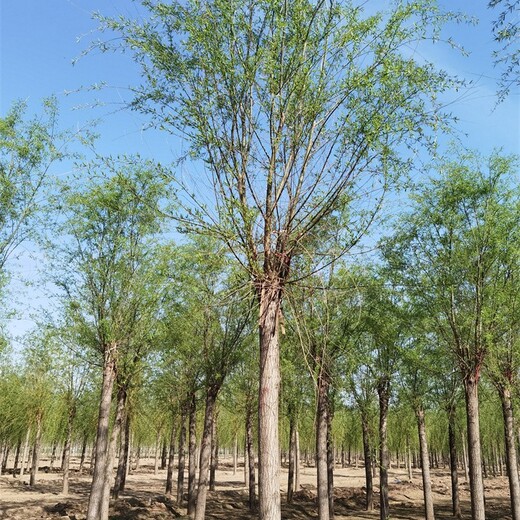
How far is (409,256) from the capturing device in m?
13.5

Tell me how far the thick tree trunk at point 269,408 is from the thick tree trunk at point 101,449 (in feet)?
29.1

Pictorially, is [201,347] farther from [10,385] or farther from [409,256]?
[10,385]

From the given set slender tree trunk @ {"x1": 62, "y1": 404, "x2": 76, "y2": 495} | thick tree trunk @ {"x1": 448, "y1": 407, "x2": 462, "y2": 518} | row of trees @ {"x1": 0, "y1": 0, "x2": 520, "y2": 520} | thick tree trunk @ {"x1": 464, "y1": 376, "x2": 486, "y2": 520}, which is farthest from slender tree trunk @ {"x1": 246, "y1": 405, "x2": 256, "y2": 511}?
thick tree trunk @ {"x1": 464, "y1": 376, "x2": 486, "y2": 520}

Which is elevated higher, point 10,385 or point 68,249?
point 68,249

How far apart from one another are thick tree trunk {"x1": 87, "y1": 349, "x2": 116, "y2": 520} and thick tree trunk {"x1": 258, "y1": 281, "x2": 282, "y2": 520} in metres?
8.87

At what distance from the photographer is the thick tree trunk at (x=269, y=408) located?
572 centimetres

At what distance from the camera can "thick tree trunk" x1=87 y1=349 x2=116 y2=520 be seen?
518 inches

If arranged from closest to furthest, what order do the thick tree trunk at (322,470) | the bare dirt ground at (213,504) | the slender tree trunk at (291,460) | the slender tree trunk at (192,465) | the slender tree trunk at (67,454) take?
the thick tree trunk at (322,470)
the slender tree trunk at (192,465)
the bare dirt ground at (213,504)
the slender tree trunk at (291,460)
the slender tree trunk at (67,454)

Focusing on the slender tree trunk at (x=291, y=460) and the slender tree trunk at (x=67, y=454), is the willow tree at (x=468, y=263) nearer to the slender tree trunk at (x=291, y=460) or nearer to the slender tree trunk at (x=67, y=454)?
the slender tree trunk at (x=291, y=460)

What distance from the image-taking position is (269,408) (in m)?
6.02

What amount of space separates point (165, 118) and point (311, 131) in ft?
7.15

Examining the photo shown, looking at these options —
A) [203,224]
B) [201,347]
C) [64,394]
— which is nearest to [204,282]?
[201,347]

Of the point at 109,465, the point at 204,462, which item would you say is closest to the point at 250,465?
the point at 204,462

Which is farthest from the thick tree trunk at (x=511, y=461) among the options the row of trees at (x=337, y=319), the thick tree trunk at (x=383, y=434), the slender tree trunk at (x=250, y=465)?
the slender tree trunk at (x=250, y=465)
